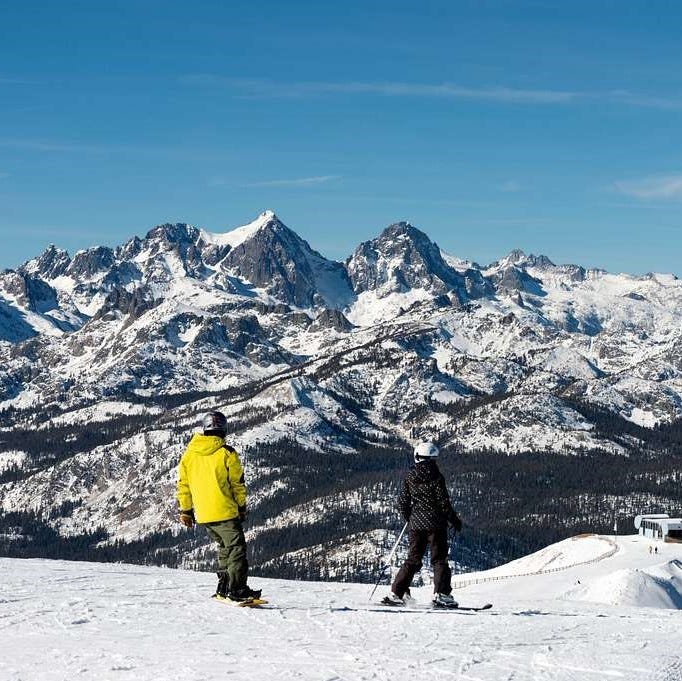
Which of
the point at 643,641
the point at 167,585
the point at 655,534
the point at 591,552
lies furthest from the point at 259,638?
the point at 655,534

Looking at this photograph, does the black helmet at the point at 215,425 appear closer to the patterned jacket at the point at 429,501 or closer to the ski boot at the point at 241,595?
the ski boot at the point at 241,595

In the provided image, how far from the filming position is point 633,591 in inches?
3127

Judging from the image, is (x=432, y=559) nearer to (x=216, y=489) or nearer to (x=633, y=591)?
(x=216, y=489)

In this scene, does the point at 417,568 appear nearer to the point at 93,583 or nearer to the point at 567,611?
the point at 567,611

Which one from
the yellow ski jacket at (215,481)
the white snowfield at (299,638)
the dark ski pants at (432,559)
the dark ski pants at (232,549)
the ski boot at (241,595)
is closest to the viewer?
the white snowfield at (299,638)

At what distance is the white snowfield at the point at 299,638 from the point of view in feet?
56.9

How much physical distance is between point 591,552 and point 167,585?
111m

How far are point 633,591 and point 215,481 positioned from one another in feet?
210

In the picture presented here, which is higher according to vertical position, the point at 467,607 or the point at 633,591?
the point at 467,607

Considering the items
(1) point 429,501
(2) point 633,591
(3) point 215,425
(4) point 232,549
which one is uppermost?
(3) point 215,425

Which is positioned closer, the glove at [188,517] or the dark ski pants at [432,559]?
the glove at [188,517]

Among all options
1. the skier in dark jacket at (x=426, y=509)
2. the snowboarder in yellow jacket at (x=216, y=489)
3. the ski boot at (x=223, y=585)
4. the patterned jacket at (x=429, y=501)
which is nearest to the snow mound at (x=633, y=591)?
the skier in dark jacket at (x=426, y=509)

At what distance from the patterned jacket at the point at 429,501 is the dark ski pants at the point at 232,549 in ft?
13.2

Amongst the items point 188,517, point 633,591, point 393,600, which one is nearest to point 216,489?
point 188,517
